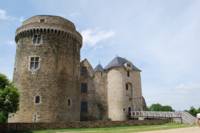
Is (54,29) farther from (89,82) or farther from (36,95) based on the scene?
(89,82)

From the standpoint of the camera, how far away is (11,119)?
107 ft

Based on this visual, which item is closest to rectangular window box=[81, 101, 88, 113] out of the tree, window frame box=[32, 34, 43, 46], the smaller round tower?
the smaller round tower

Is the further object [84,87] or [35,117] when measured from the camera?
[84,87]

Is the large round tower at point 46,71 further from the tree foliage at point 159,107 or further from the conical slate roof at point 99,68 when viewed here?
the tree foliage at point 159,107

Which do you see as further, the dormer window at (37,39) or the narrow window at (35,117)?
the dormer window at (37,39)

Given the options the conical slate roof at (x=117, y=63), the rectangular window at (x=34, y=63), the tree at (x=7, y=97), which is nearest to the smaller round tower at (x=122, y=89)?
the conical slate roof at (x=117, y=63)

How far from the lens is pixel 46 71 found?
32.3m

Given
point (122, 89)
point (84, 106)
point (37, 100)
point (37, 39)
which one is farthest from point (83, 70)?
point (37, 100)

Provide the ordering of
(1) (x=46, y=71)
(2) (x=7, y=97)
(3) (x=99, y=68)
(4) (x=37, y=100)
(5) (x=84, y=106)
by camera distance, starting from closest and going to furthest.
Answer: (2) (x=7, y=97) → (4) (x=37, y=100) → (1) (x=46, y=71) → (5) (x=84, y=106) → (3) (x=99, y=68)

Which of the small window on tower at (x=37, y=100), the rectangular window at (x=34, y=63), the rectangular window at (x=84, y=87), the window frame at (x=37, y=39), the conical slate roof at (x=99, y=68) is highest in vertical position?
the window frame at (x=37, y=39)

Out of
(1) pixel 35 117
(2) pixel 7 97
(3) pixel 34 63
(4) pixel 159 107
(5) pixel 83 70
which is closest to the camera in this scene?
(2) pixel 7 97

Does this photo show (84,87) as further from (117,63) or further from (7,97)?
(7,97)

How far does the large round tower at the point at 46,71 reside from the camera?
31.5m

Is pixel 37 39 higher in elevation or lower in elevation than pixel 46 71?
higher
